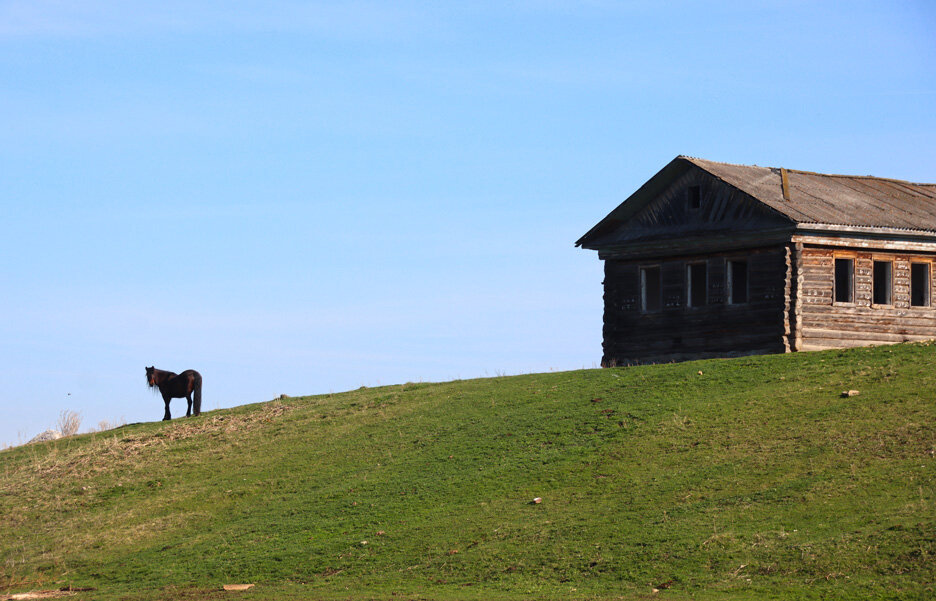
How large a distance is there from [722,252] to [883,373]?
410 inches

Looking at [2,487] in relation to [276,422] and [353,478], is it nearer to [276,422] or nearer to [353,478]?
[276,422]

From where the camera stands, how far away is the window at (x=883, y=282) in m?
37.4

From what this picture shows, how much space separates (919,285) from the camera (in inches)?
1620

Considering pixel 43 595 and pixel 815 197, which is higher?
pixel 815 197

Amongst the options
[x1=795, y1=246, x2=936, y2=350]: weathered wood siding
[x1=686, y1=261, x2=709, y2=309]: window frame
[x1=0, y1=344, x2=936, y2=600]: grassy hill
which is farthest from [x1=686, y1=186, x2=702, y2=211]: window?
[x1=0, y1=344, x2=936, y2=600]: grassy hill

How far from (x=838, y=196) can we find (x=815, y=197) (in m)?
1.51

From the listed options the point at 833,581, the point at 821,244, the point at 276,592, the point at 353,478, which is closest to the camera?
→ the point at 833,581

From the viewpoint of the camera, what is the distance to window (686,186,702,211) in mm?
39188

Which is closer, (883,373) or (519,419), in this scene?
(883,373)

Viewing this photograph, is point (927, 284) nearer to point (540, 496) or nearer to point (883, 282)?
point (883, 282)

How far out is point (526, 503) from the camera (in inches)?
935

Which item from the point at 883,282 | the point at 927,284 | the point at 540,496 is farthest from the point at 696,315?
the point at 540,496

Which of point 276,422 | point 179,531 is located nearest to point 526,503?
point 179,531

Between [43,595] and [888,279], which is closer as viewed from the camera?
[43,595]
